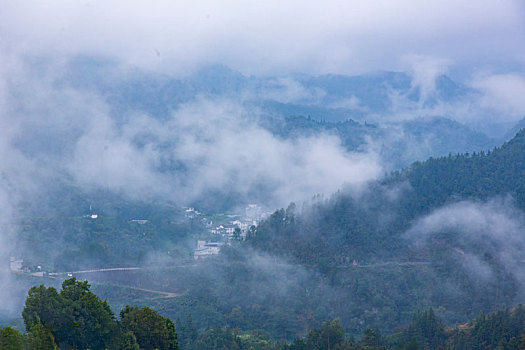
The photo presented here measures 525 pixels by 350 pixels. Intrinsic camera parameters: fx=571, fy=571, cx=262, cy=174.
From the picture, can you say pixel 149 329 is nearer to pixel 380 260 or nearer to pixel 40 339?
pixel 40 339

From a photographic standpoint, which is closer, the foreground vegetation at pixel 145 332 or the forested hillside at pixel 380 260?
the foreground vegetation at pixel 145 332

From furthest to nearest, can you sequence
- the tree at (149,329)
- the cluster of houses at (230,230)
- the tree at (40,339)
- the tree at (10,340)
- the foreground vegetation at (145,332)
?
the cluster of houses at (230,230)
the tree at (149,329)
the foreground vegetation at (145,332)
the tree at (40,339)
the tree at (10,340)

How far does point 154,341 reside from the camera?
62.7 ft

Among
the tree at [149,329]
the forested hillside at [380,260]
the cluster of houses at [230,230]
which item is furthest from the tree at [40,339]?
the cluster of houses at [230,230]

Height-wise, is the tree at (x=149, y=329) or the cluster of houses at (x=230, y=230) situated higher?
the cluster of houses at (x=230, y=230)

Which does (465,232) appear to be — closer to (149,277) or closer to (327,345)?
(327,345)

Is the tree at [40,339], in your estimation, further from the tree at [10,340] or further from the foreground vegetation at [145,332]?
the tree at [10,340]

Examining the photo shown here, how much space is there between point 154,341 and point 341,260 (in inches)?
936

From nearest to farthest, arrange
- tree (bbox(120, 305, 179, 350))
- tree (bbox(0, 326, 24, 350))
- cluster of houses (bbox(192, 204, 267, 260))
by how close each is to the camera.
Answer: tree (bbox(0, 326, 24, 350))
tree (bbox(120, 305, 179, 350))
cluster of houses (bbox(192, 204, 267, 260))

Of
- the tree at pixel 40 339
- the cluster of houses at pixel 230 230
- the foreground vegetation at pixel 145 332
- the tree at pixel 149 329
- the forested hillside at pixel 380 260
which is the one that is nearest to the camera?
the tree at pixel 40 339

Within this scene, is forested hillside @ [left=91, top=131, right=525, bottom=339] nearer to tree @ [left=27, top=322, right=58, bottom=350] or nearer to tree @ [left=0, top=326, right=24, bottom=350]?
tree @ [left=27, top=322, right=58, bottom=350]

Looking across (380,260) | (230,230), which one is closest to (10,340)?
(380,260)

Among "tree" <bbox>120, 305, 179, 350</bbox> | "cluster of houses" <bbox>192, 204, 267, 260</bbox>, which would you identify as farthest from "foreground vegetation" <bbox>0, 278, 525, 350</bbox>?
"cluster of houses" <bbox>192, 204, 267, 260</bbox>

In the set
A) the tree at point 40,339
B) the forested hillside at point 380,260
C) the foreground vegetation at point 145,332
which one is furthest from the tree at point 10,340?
the forested hillside at point 380,260
